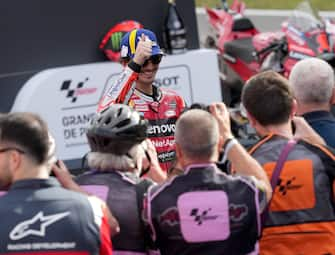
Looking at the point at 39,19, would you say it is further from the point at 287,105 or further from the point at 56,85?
the point at 287,105

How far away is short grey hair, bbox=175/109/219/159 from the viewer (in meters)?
4.34

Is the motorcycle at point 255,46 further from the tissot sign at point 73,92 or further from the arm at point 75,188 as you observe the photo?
the arm at point 75,188

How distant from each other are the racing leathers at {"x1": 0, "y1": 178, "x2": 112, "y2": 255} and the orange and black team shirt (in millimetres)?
885

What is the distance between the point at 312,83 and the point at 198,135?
1.17m

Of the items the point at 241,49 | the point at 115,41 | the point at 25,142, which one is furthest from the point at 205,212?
the point at 241,49

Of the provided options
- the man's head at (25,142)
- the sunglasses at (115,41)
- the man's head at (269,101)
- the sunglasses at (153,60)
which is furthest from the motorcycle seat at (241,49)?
the man's head at (25,142)

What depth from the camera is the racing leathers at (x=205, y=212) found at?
14.1 feet

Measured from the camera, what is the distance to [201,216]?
14.1 feet

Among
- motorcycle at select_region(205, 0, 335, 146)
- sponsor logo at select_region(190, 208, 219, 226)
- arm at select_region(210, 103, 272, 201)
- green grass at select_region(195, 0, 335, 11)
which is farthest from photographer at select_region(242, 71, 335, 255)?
green grass at select_region(195, 0, 335, 11)

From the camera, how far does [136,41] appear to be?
625 centimetres

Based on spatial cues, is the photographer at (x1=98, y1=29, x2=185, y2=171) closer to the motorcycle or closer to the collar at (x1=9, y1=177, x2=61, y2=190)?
the collar at (x1=9, y1=177, x2=61, y2=190)

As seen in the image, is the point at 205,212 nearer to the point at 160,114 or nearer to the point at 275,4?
the point at 160,114

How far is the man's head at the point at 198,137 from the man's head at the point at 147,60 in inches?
65.7

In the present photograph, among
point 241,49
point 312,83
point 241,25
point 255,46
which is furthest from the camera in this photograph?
point 241,25
